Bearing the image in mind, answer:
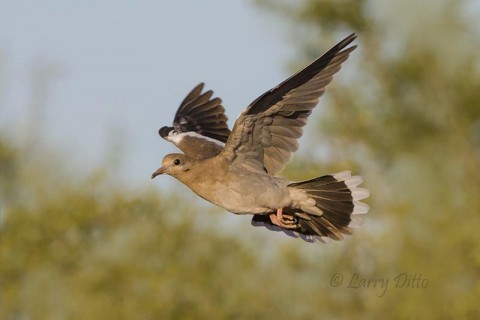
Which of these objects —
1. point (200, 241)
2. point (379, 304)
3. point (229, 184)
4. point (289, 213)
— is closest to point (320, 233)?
point (289, 213)

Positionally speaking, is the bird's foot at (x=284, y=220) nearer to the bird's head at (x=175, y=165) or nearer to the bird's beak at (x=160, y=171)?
the bird's head at (x=175, y=165)

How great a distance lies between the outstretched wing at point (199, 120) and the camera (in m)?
14.5

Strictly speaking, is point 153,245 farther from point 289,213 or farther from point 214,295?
point 289,213

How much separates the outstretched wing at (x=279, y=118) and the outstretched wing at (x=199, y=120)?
A: 1.32m

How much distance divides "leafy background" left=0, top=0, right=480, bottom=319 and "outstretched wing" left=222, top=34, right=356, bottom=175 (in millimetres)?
10672

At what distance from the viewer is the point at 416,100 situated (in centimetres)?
3625

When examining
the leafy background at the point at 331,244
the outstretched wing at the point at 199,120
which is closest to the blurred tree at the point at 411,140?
the leafy background at the point at 331,244

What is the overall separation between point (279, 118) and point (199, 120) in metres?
2.05

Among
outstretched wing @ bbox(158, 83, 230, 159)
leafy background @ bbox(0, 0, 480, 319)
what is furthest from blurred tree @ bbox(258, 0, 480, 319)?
outstretched wing @ bbox(158, 83, 230, 159)

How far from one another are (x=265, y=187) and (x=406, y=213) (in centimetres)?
1452
